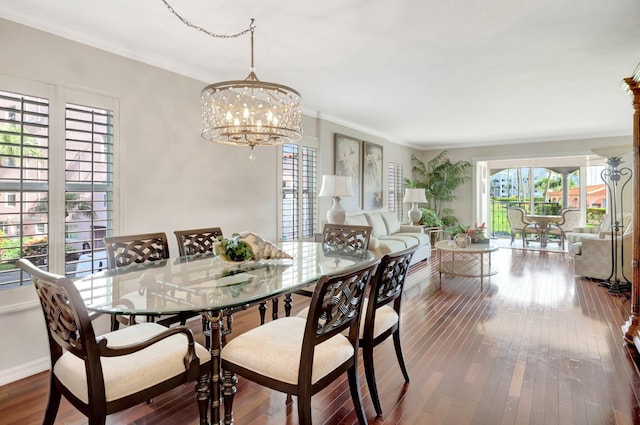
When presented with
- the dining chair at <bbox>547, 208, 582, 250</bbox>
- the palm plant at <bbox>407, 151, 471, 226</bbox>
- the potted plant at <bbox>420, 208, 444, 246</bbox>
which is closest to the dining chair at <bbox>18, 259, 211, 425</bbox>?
the potted plant at <bbox>420, 208, 444, 246</bbox>

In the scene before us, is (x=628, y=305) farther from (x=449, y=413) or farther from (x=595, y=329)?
(x=449, y=413)

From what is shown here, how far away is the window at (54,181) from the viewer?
243 centimetres

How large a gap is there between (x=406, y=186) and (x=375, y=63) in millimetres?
5202

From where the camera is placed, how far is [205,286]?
1943mm

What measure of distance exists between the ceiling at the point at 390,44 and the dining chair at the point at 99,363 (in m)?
1.91

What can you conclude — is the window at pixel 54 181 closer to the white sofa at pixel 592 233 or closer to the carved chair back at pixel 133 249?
the carved chair back at pixel 133 249

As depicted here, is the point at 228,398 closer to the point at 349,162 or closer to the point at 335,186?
the point at 335,186

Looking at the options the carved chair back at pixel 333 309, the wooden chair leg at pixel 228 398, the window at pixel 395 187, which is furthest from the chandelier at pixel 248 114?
the window at pixel 395 187

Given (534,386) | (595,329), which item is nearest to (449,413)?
(534,386)

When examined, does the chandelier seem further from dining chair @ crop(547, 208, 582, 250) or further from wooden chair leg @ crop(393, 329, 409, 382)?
dining chair @ crop(547, 208, 582, 250)

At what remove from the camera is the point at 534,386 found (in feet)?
7.66

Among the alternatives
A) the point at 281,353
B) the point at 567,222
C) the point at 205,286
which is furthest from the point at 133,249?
the point at 567,222

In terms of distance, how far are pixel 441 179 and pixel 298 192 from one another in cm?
490

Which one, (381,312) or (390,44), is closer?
(381,312)
